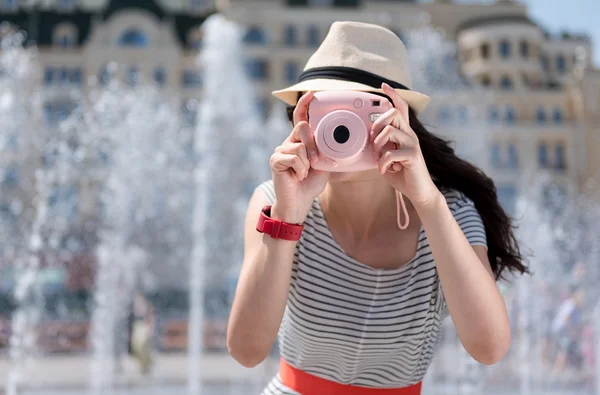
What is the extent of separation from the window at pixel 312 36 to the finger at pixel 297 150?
35263 millimetres

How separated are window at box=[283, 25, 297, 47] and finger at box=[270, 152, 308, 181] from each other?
34.9 m

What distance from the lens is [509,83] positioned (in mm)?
37281

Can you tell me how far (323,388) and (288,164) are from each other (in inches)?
18.9

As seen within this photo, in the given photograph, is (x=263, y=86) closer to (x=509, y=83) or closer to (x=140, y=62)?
(x=140, y=62)

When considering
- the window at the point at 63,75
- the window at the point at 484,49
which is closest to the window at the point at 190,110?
the window at the point at 63,75

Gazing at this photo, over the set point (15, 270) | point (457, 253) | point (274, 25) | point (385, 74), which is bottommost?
point (15, 270)

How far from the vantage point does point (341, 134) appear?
128 centimetres

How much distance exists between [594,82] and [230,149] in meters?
23.0

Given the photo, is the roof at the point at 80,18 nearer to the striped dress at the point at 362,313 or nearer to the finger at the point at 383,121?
the striped dress at the point at 362,313

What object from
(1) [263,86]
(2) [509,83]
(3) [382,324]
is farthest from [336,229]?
(2) [509,83]

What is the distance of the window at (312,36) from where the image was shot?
35.9m

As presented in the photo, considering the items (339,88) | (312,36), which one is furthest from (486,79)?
(339,88)

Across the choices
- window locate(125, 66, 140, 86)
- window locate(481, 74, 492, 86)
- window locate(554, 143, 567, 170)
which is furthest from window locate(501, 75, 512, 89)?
window locate(125, 66, 140, 86)

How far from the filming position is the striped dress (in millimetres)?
1448
